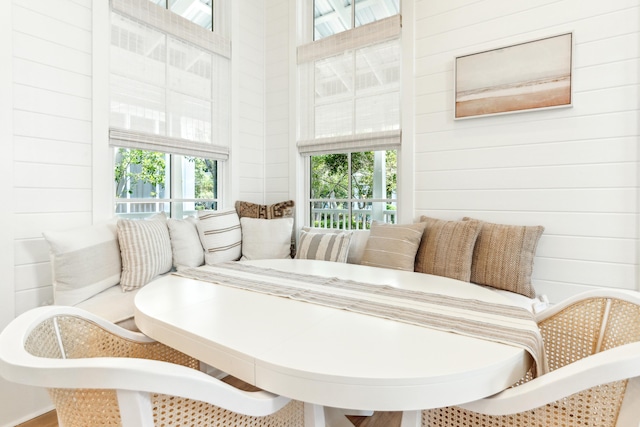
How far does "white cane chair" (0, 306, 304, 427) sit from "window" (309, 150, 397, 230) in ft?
7.01

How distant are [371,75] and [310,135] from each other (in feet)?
2.42

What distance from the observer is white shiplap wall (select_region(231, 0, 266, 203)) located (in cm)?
314

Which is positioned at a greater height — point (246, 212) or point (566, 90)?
point (566, 90)

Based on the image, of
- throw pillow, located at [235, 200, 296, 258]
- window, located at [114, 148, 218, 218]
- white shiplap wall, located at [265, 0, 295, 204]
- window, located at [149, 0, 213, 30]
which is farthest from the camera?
white shiplap wall, located at [265, 0, 295, 204]

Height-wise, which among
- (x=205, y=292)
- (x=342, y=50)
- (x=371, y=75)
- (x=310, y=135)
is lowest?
(x=205, y=292)

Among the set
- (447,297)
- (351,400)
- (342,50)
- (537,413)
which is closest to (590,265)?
(447,297)

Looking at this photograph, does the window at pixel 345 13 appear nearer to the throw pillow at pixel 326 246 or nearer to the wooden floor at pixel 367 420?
the throw pillow at pixel 326 246

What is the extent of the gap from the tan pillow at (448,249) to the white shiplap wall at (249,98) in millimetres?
1738

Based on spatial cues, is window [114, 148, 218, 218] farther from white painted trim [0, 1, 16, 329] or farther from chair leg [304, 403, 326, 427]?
chair leg [304, 403, 326, 427]

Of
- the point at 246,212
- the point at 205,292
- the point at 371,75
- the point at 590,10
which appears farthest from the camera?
the point at 246,212

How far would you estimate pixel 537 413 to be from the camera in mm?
764

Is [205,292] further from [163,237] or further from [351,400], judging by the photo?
[163,237]

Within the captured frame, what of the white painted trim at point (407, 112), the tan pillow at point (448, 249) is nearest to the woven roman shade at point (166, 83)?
the white painted trim at point (407, 112)

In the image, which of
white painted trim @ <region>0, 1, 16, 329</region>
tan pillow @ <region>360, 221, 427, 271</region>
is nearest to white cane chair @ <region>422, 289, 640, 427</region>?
tan pillow @ <region>360, 221, 427, 271</region>
